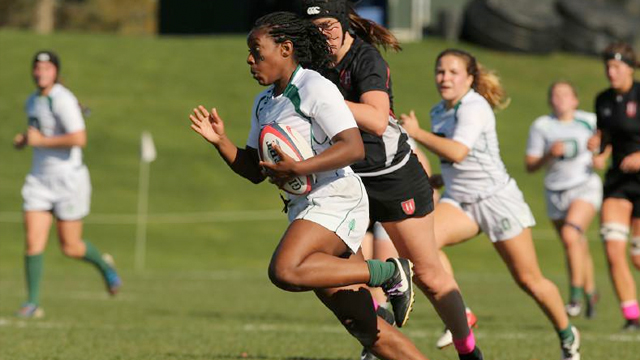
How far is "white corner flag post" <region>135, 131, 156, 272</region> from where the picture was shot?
62.4 ft

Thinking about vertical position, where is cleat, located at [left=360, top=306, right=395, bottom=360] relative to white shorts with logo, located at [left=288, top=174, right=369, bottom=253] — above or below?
below

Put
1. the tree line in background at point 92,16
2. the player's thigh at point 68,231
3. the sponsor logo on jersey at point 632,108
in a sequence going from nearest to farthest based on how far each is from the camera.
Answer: the sponsor logo on jersey at point 632,108, the player's thigh at point 68,231, the tree line in background at point 92,16

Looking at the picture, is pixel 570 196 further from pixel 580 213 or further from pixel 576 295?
pixel 576 295

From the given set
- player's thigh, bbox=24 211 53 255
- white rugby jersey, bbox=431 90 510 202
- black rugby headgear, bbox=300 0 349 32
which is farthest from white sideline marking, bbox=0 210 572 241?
black rugby headgear, bbox=300 0 349 32

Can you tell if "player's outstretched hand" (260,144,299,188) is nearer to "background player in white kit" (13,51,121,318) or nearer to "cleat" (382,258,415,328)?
"cleat" (382,258,415,328)

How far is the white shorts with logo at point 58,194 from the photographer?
11.5 meters

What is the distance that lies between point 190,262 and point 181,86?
11.9 metres

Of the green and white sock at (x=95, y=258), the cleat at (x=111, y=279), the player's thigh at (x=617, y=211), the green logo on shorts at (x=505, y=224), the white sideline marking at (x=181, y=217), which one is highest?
the green logo on shorts at (x=505, y=224)

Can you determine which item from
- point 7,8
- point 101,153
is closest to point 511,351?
point 101,153

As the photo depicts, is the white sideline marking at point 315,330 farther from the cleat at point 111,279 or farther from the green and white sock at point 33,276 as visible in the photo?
the cleat at point 111,279

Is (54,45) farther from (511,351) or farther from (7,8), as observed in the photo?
(511,351)

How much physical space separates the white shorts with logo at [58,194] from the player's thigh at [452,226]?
4.52m

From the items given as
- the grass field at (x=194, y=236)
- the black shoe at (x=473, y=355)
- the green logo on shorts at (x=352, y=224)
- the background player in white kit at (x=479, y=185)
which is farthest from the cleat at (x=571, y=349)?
the green logo on shorts at (x=352, y=224)

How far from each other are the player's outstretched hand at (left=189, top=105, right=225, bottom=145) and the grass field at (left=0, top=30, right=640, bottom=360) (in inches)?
87.3
